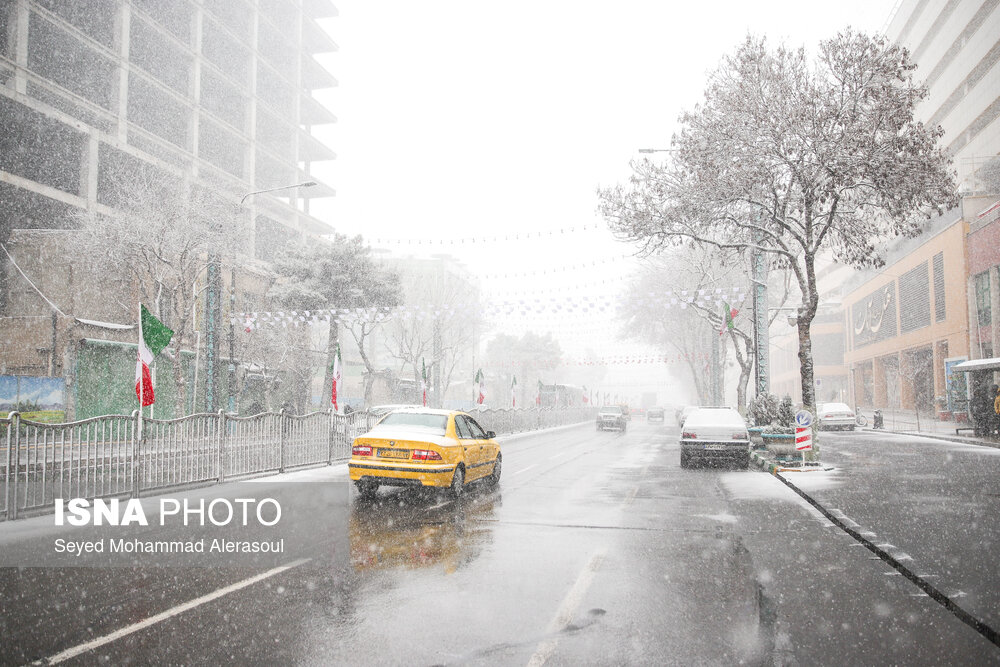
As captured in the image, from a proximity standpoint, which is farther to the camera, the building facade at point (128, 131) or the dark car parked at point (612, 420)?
the dark car parked at point (612, 420)

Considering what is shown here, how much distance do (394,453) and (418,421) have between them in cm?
116

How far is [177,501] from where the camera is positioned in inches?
453

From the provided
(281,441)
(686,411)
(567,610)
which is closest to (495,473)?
(281,441)

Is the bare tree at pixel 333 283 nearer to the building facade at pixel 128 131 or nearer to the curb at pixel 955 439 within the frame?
the building facade at pixel 128 131

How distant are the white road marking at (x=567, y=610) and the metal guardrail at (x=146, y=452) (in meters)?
7.43

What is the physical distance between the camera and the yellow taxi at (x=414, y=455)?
36.7ft

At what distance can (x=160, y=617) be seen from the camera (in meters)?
5.48

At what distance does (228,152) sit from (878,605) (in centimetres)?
5455

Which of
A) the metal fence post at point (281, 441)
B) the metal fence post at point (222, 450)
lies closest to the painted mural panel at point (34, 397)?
the metal fence post at point (281, 441)

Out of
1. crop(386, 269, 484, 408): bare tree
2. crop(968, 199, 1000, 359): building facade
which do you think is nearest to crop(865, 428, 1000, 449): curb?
crop(968, 199, 1000, 359): building facade

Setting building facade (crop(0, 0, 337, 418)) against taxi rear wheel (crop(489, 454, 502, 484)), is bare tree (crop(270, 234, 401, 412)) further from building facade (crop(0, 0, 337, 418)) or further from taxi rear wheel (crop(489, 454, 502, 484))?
taxi rear wheel (crop(489, 454, 502, 484))

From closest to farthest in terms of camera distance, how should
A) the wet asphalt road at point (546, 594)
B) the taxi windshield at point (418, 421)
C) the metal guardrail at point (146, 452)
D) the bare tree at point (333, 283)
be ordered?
the wet asphalt road at point (546, 594)
the metal guardrail at point (146, 452)
the taxi windshield at point (418, 421)
the bare tree at point (333, 283)

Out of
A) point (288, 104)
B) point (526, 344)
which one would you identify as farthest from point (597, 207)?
point (526, 344)

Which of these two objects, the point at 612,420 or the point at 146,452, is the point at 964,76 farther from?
the point at 146,452
